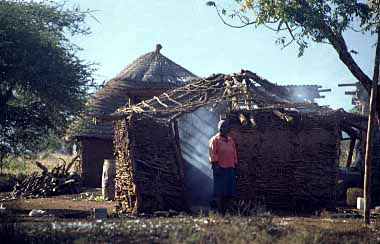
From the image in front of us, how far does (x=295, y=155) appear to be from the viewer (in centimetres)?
1472

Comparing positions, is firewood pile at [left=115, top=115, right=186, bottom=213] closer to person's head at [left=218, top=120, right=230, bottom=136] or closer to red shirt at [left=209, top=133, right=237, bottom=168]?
red shirt at [left=209, top=133, right=237, bottom=168]

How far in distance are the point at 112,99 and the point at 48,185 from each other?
17.8ft

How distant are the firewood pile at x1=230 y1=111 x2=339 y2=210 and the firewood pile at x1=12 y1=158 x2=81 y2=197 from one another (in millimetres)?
9268

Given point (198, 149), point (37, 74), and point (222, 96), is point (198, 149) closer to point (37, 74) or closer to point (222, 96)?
point (222, 96)

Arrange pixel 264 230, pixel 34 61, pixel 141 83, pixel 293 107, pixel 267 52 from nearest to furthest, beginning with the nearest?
pixel 264 230, pixel 293 107, pixel 34 61, pixel 141 83, pixel 267 52

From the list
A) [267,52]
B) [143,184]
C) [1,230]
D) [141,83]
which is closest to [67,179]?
[141,83]

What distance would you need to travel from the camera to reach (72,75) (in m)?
18.6

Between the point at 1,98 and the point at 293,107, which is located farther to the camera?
the point at 1,98

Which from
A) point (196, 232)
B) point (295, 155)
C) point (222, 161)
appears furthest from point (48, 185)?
point (196, 232)

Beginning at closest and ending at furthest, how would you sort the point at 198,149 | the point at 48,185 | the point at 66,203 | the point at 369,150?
the point at 369,150
the point at 198,149
the point at 66,203
the point at 48,185

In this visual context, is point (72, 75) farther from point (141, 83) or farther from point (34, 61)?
point (141, 83)

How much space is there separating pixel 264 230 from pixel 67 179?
13915 millimetres

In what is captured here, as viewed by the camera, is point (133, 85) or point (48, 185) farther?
point (133, 85)

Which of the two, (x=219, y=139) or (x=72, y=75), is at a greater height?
(x=72, y=75)
